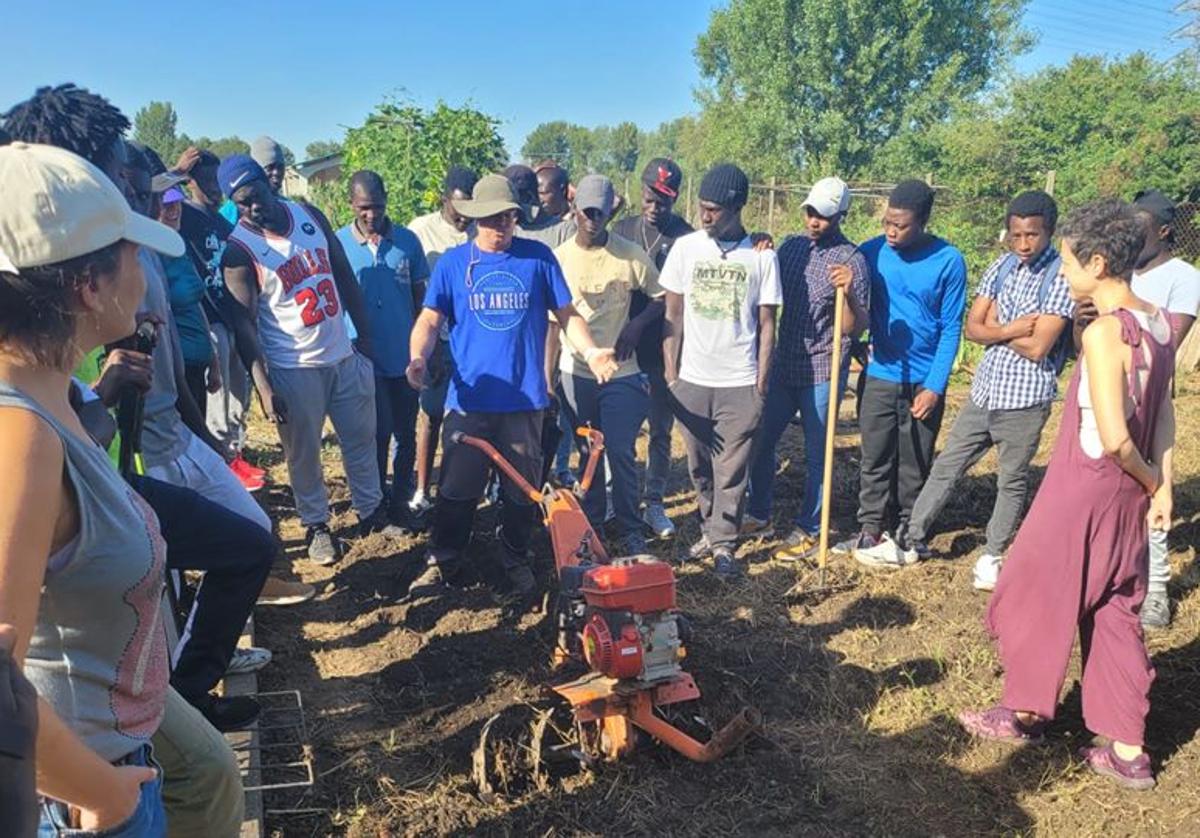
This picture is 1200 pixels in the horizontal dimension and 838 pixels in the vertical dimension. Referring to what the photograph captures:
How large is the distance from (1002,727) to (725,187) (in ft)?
10.1

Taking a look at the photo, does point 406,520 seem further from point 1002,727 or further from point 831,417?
point 1002,727

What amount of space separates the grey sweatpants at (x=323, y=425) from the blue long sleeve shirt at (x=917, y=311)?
3.13 meters

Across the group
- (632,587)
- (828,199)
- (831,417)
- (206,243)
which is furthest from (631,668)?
(206,243)

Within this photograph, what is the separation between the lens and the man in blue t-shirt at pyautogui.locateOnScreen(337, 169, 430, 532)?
5512mm

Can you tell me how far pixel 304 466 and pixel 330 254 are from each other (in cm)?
125

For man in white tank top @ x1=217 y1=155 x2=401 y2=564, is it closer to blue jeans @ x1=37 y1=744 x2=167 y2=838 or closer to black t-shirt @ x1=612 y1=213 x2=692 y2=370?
black t-shirt @ x1=612 y1=213 x2=692 y2=370

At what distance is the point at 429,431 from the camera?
19.5ft

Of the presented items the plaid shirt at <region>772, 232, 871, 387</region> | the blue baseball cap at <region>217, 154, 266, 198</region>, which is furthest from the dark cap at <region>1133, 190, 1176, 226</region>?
the blue baseball cap at <region>217, 154, 266, 198</region>

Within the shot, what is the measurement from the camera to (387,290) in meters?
5.57

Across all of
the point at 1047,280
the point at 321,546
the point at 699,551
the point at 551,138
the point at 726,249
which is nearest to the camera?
the point at 1047,280

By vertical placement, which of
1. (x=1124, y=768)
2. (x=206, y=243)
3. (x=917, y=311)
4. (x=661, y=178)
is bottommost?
(x=1124, y=768)

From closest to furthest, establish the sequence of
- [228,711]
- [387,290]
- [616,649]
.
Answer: [228,711] < [616,649] < [387,290]

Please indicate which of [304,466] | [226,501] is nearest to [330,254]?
[304,466]

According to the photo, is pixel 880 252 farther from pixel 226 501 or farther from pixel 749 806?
pixel 226 501
